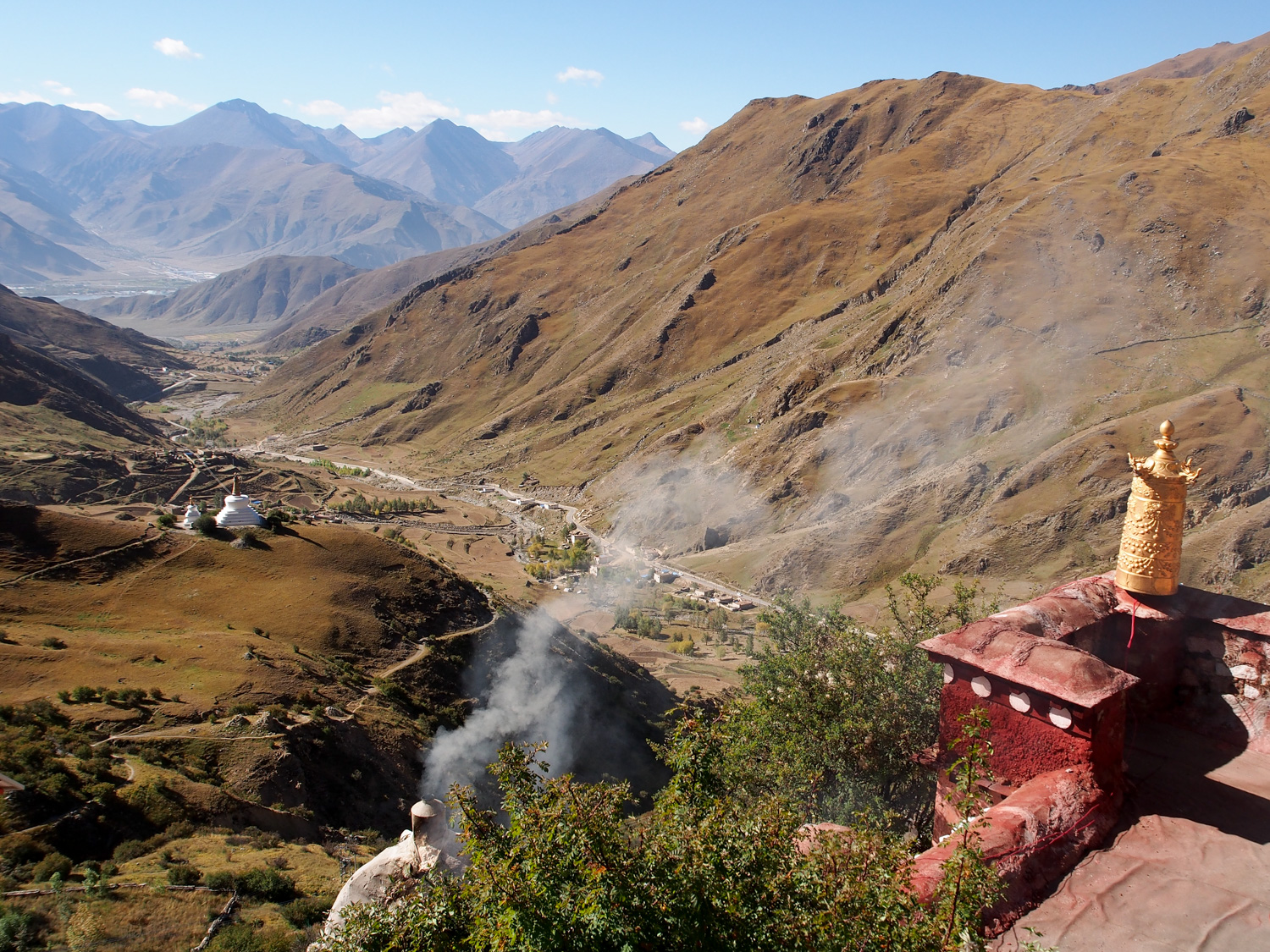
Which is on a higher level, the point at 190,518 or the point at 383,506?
the point at 190,518

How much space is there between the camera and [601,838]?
616cm

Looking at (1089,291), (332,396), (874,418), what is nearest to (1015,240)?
(1089,291)

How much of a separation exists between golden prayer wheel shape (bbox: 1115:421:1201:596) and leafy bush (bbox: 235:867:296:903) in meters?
15.7

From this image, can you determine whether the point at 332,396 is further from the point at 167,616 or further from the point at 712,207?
the point at 167,616

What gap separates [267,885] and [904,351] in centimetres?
6837

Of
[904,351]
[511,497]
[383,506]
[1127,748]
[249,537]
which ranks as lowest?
[383,506]

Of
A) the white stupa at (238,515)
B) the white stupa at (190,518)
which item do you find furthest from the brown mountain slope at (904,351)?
the white stupa at (190,518)

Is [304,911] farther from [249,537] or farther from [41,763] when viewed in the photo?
[249,537]

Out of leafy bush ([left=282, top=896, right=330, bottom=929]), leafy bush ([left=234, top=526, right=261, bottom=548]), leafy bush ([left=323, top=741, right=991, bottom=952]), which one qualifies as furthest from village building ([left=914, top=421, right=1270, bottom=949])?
leafy bush ([left=234, top=526, right=261, bottom=548])

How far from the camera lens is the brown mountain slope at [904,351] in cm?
5312

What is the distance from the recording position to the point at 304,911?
47.4 feet

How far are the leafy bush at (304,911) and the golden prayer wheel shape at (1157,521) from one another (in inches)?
568

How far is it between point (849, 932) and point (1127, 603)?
20.0ft

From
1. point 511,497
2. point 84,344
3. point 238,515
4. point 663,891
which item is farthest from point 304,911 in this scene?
point 84,344
